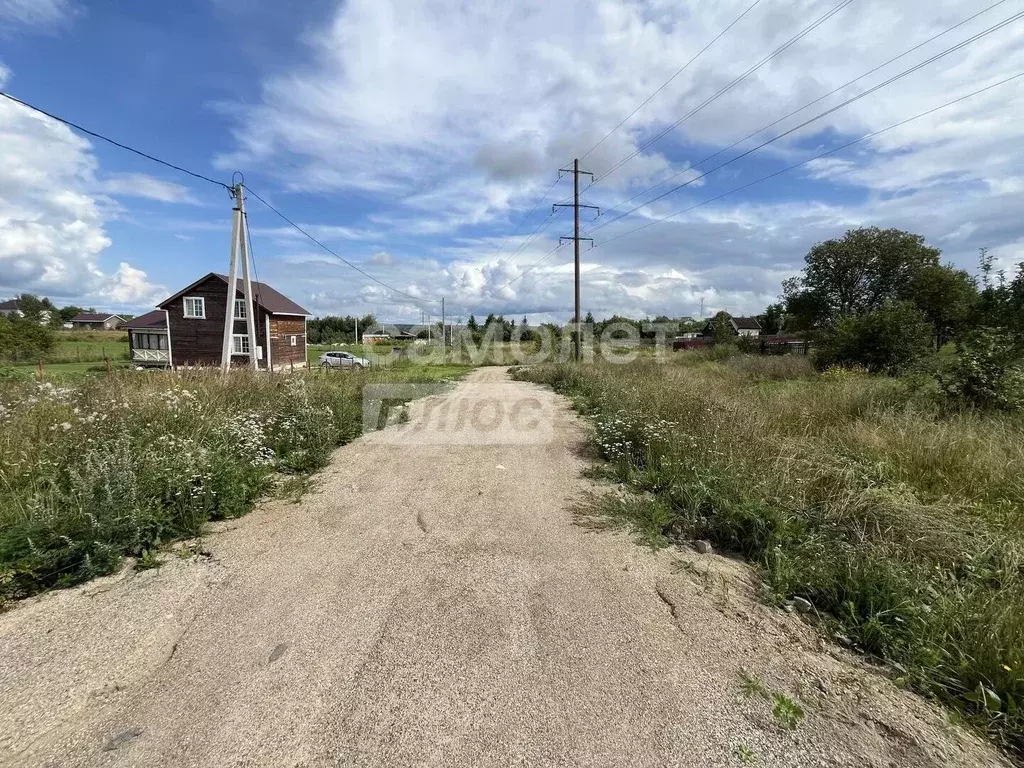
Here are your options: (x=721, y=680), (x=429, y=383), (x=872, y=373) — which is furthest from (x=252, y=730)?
(x=872, y=373)

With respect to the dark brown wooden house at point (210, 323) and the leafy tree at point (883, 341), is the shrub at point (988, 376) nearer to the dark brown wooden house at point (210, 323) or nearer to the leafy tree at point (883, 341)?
the leafy tree at point (883, 341)

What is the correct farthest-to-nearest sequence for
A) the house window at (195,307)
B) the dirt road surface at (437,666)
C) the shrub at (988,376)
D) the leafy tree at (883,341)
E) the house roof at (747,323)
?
1. the house roof at (747,323)
2. the house window at (195,307)
3. the leafy tree at (883,341)
4. the shrub at (988,376)
5. the dirt road surface at (437,666)

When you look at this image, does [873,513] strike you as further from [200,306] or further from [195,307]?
[195,307]

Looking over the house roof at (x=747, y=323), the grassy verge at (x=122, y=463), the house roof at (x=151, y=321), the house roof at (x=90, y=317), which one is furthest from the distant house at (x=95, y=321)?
the house roof at (x=747, y=323)

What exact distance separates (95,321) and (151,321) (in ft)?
250

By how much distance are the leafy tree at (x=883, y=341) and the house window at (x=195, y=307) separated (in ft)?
120

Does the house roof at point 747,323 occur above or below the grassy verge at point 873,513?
above

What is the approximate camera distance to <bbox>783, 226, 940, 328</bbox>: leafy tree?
115ft

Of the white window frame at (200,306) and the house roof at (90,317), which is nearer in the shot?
the white window frame at (200,306)

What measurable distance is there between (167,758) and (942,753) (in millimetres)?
3176

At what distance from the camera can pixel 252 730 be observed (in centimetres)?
192

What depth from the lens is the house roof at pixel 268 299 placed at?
1189 inches

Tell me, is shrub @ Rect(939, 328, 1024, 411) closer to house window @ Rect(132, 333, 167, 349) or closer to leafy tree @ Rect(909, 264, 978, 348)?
leafy tree @ Rect(909, 264, 978, 348)

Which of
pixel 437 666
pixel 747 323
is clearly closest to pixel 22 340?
pixel 437 666
